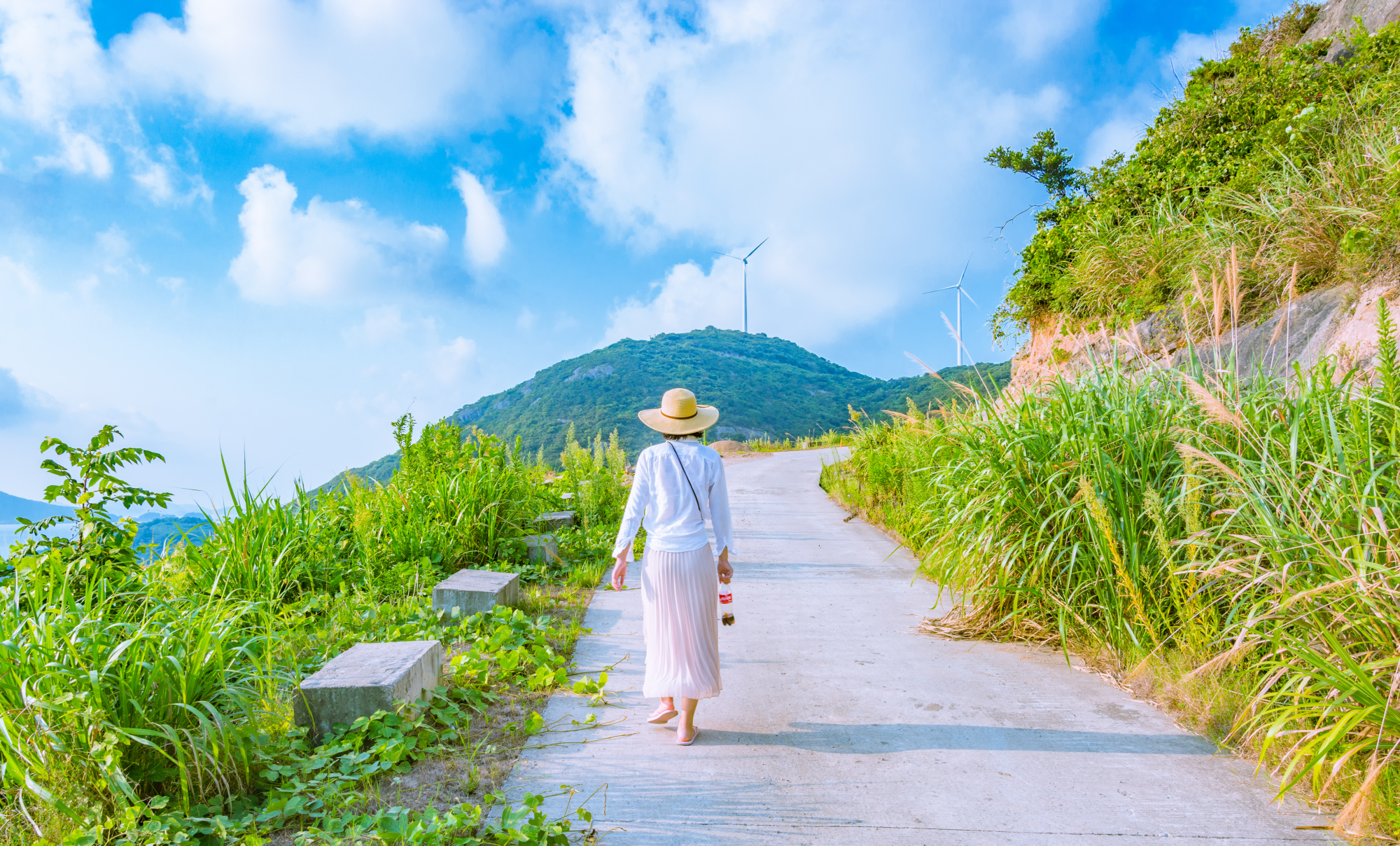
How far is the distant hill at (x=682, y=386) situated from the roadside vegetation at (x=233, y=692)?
30483 mm

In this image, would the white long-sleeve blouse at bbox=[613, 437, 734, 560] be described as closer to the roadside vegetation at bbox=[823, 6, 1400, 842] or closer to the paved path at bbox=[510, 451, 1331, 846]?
A: the paved path at bbox=[510, 451, 1331, 846]

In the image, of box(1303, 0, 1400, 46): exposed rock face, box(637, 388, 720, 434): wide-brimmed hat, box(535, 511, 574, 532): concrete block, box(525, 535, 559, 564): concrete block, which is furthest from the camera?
box(1303, 0, 1400, 46): exposed rock face

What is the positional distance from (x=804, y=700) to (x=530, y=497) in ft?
15.1

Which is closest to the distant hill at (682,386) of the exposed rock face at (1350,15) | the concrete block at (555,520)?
the exposed rock face at (1350,15)

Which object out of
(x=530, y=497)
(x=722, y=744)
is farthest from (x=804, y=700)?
(x=530, y=497)

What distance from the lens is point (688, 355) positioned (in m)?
76.6

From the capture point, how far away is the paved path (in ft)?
8.82

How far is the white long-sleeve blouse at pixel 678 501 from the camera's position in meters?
3.56

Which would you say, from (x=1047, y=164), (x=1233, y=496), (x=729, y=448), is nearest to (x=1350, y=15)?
(x=1047, y=164)

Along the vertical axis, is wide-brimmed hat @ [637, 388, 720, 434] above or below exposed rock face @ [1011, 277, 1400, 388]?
below

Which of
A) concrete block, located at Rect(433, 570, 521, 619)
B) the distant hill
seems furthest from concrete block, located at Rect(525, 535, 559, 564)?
the distant hill

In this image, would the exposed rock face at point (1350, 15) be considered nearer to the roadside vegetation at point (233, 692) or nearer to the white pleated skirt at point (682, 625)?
the white pleated skirt at point (682, 625)

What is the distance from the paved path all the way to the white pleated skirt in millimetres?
267

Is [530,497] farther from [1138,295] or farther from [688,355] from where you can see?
[688,355]
